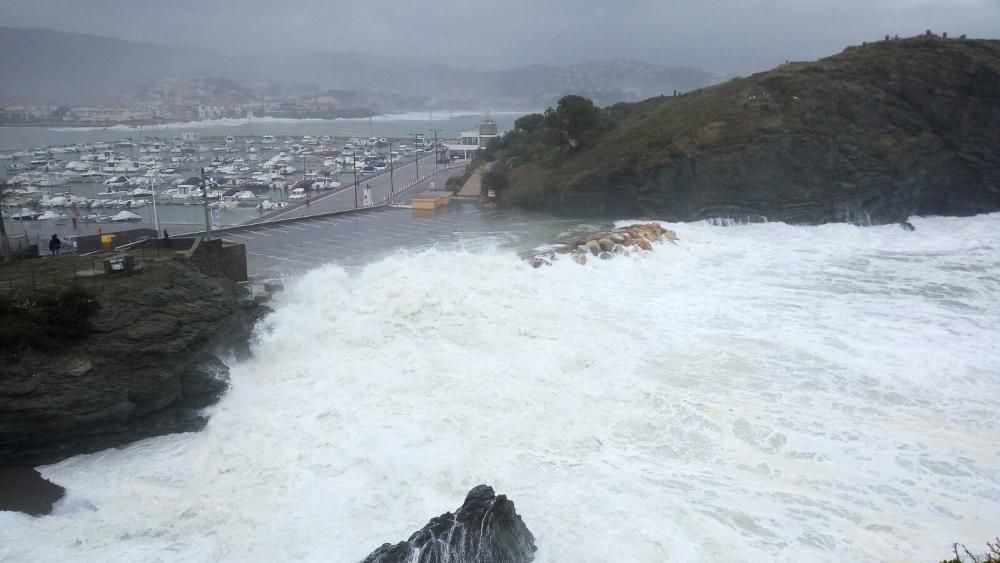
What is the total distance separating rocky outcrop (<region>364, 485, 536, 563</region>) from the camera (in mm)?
8398

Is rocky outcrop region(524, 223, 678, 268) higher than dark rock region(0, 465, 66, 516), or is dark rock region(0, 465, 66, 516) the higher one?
rocky outcrop region(524, 223, 678, 268)

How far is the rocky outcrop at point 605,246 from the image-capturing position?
900 inches

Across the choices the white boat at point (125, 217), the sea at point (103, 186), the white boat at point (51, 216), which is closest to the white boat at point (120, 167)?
the sea at point (103, 186)

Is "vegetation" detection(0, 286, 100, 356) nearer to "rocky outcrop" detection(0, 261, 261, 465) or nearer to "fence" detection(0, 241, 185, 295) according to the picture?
"rocky outcrop" detection(0, 261, 261, 465)

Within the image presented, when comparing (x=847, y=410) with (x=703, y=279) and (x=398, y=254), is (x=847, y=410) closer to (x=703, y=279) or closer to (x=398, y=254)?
(x=703, y=279)

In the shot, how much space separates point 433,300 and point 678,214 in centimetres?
1894

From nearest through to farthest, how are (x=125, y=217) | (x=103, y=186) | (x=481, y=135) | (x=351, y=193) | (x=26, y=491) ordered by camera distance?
(x=26, y=491) < (x=125, y=217) < (x=103, y=186) < (x=351, y=193) < (x=481, y=135)

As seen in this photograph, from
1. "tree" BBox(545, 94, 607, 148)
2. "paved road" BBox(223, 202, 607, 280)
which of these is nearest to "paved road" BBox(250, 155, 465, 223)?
"paved road" BBox(223, 202, 607, 280)

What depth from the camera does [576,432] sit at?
1220 centimetres

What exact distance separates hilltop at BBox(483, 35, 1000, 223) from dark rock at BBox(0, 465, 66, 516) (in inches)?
1084

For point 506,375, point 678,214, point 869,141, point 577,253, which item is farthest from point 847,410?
point 869,141

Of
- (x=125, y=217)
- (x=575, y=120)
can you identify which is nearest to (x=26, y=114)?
(x=125, y=217)

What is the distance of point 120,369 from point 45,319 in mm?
1489

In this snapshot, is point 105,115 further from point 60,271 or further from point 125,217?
point 60,271
